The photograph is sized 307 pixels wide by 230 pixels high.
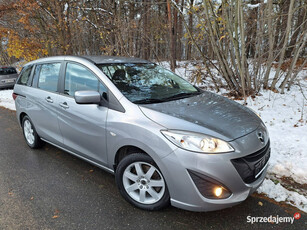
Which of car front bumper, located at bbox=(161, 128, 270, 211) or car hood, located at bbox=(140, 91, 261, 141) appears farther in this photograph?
car hood, located at bbox=(140, 91, 261, 141)

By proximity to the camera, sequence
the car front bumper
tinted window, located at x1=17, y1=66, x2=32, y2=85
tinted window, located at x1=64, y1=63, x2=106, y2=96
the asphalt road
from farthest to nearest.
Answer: tinted window, located at x1=17, y1=66, x2=32, y2=85 → tinted window, located at x1=64, y1=63, x2=106, y2=96 → the asphalt road → the car front bumper

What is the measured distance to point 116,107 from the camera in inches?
102

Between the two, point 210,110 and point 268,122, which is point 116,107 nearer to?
point 210,110

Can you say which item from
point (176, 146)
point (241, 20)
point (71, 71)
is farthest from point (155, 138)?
point (241, 20)

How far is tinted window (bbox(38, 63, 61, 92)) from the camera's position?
3.50m

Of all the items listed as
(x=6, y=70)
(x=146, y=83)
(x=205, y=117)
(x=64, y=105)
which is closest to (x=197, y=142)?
(x=205, y=117)

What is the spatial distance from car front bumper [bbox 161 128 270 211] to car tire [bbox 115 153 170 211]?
17 cm

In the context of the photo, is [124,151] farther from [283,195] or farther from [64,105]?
[283,195]

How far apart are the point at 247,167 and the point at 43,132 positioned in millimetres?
3226

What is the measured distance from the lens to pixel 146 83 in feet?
10.2

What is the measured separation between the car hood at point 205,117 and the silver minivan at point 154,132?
0.01 meters

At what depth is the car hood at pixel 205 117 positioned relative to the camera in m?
2.19

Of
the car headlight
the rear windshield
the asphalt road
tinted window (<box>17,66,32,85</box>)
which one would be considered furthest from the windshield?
the rear windshield

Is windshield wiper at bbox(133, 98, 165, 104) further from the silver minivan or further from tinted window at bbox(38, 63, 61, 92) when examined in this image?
tinted window at bbox(38, 63, 61, 92)
